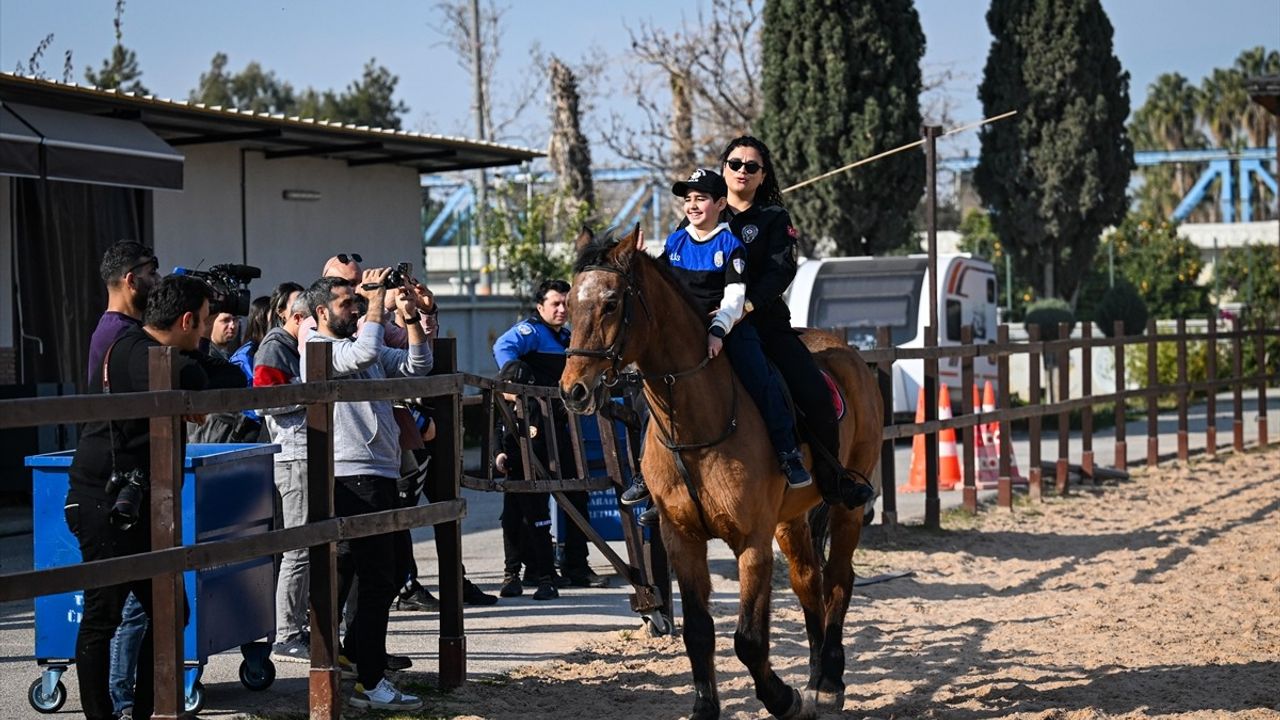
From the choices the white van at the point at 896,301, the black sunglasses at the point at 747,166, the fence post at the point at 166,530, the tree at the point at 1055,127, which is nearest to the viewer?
the fence post at the point at 166,530

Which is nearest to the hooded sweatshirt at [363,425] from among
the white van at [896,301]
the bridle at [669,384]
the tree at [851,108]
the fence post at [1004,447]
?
the bridle at [669,384]

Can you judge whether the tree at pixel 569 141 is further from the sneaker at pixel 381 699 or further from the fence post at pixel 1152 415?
the sneaker at pixel 381 699

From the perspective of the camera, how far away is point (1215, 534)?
41.7 ft

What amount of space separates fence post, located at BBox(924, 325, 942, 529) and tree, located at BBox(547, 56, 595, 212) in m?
17.6

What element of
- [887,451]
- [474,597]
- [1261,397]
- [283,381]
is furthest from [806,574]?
[1261,397]

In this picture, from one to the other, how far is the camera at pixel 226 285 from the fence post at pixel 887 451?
597 centimetres

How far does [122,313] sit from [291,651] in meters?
2.09

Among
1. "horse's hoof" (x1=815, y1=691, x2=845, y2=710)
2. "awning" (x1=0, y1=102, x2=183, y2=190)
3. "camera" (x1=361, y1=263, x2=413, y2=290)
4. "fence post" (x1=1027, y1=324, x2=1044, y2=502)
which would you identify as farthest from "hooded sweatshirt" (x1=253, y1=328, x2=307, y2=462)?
"fence post" (x1=1027, y1=324, x2=1044, y2=502)

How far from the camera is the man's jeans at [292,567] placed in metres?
7.05

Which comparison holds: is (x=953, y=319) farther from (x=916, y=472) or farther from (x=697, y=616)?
(x=697, y=616)

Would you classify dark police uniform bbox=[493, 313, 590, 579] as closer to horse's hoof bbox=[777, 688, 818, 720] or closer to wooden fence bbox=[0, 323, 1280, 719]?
wooden fence bbox=[0, 323, 1280, 719]

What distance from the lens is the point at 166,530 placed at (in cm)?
514

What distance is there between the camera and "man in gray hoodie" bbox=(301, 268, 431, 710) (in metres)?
6.43

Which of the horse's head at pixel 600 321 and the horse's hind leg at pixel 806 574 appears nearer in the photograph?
the horse's head at pixel 600 321
